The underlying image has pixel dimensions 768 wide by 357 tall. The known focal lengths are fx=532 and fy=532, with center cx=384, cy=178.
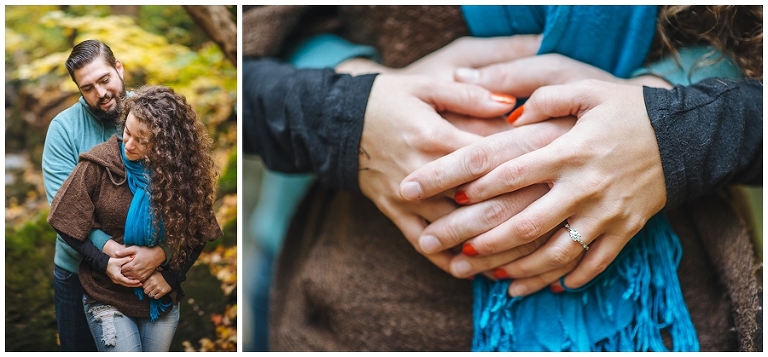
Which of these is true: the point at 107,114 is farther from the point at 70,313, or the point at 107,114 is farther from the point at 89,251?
the point at 70,313

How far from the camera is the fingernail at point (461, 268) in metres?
0.82

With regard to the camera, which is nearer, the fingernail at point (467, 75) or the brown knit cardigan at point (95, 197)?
the brown knit cardigan at point (95, 197)

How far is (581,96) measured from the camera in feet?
2.42

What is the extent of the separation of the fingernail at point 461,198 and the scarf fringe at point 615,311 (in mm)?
161

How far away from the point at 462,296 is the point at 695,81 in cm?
50

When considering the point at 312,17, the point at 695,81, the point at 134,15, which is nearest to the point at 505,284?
Answer: the point at 695,81

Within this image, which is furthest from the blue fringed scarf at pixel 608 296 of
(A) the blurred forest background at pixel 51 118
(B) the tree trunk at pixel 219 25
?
(B) the tree trunk at pixel 219 25

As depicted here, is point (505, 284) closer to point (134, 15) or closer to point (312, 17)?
point (312, 17)

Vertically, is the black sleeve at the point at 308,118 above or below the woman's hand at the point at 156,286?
above

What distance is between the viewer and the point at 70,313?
2.56 feet

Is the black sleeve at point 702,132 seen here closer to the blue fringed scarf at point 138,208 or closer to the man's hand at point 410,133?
the man's hand at point 410,133

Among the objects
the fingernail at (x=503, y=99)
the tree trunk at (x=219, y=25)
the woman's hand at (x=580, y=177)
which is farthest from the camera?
the tree trunk at (x=219, y=25)

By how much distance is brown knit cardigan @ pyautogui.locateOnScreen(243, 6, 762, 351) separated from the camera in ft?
2.78

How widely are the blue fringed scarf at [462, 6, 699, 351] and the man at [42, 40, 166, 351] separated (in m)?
0.54
